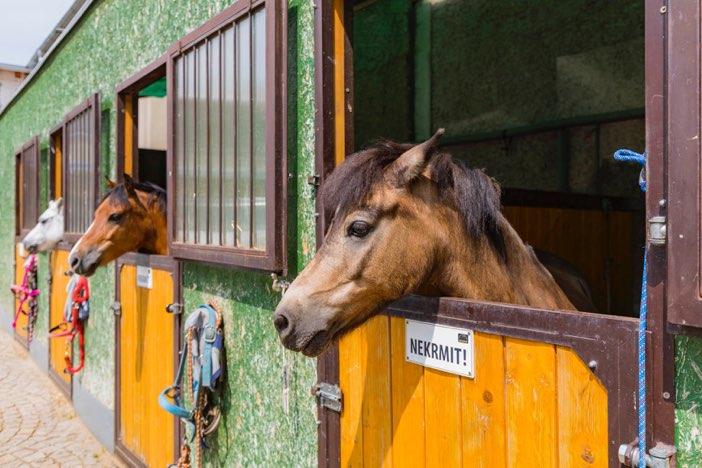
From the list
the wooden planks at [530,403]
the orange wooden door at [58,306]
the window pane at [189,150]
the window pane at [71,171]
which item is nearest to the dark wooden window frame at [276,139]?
the window pane at [189,150]

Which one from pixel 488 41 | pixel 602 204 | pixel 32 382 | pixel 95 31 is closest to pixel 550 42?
pixel 488 41

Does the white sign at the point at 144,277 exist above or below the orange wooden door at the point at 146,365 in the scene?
above

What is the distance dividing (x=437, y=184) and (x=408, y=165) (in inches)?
5.3

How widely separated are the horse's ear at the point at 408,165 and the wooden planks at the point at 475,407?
478 millimetres

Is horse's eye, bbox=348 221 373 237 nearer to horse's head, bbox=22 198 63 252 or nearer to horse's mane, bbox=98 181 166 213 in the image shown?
horse's mane, bbox=98 181 166 213

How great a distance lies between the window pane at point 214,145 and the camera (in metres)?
2.78

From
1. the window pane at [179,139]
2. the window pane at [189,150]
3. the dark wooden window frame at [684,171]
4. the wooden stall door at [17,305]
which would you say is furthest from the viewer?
Answer: the wooden stall door at [17,305]

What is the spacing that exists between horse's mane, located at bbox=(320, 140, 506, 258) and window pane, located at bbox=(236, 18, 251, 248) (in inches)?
32.9

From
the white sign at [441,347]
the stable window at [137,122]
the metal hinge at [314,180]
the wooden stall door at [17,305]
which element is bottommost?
the wooden stall door at [17,305]

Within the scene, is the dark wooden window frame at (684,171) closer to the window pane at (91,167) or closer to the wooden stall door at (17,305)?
the window pane at (91,167)

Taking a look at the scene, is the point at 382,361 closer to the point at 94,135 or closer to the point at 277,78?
the point at 277,78

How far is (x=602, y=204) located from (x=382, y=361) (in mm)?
2796

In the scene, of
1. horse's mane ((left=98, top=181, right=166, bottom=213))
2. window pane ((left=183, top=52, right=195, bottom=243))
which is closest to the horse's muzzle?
horse's mane ((left=98, top=181, right=166, bottom=213))

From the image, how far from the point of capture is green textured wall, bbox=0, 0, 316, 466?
7.48 feet
